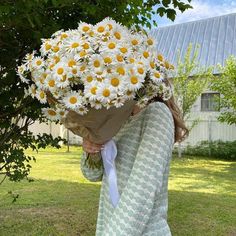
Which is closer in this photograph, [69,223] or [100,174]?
[100,174]

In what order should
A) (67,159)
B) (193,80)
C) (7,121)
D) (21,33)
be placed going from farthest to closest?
(193,80) → (67,159) → (7,121) → (21,33)

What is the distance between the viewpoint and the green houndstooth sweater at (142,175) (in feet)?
5.38

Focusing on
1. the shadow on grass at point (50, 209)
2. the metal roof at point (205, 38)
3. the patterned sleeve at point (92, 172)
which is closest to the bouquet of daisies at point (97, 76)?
the patterned sleeve at point (92, 172)

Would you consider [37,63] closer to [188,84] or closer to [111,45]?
[111,45]

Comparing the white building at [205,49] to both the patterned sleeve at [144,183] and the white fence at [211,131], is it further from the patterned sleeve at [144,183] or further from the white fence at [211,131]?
the patterned sleeve at [144,183]

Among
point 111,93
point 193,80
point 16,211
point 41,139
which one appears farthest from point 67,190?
point 193,80

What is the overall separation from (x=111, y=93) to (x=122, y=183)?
0.45 meters

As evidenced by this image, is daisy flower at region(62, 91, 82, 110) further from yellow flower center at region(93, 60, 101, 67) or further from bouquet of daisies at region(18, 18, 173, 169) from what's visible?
yellow flower center at region(93, 60, 101, 67)

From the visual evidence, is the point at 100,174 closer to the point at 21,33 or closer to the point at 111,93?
the point at 111,93

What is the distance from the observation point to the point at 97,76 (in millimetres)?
1533

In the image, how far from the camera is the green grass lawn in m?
6.29

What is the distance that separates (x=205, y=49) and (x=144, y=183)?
21.3m

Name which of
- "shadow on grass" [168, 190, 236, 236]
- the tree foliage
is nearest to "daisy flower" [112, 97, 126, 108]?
the tree foliage

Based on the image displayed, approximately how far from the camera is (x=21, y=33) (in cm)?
391
